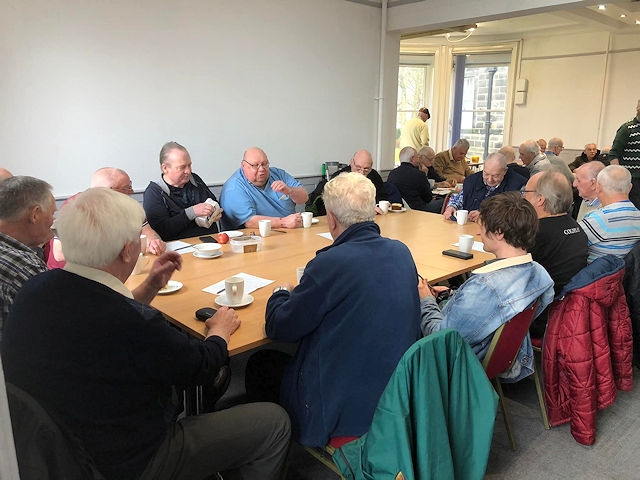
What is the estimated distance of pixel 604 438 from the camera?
8.09 ft

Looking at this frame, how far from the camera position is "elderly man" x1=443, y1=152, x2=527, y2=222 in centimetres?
407

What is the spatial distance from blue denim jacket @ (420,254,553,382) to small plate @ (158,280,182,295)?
105cm

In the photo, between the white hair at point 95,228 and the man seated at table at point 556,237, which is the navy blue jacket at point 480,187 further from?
the white hair at point 95,228

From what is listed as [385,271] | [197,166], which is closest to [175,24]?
[197,166]

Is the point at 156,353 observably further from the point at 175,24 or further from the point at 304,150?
the point at 304,150

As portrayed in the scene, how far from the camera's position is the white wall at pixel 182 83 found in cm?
375

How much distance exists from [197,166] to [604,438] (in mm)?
3799

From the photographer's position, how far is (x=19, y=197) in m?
1.97

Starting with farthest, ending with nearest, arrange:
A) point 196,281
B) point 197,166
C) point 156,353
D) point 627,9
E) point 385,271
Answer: point 627,9, point 197,166, point 196,281, point 385,271, point 156,353

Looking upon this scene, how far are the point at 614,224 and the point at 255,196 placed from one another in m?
2.29

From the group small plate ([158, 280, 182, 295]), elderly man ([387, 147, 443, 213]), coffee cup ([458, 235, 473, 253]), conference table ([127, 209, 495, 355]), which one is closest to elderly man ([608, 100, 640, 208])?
elderly man ([387, 147, 443, 213])

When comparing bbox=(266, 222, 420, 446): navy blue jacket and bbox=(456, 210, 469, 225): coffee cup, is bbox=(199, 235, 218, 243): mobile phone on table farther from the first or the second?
bbox=(456, 210, 469, 225): coffee cup

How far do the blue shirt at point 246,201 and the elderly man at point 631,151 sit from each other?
4204 mm

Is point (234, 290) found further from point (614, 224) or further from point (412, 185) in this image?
point (412, 185)
